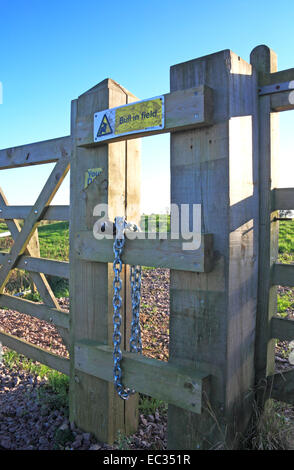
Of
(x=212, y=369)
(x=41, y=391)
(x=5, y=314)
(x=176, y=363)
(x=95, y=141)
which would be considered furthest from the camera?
(x=5, y=314)

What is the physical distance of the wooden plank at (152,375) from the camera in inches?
84.2

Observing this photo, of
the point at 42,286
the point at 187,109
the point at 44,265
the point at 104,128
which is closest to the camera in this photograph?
the point at 187,109

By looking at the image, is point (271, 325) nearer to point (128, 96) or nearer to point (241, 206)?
point (241, 206)

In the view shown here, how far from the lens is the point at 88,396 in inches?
116

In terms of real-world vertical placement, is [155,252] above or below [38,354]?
above

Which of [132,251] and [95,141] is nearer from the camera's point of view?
[132,251]

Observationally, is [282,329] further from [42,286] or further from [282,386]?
[42,286]

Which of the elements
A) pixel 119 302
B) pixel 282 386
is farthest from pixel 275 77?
pixel 282 386

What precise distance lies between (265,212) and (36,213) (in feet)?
7.64

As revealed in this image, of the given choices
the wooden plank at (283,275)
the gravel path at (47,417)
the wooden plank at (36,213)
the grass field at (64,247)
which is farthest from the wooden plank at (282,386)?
the grass field at (64,247)

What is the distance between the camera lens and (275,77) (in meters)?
2.39

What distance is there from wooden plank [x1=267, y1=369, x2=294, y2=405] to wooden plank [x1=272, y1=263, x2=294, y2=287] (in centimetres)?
58

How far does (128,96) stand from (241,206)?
1.40 meters

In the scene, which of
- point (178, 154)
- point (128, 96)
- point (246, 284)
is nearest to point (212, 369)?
point (246, 284)
